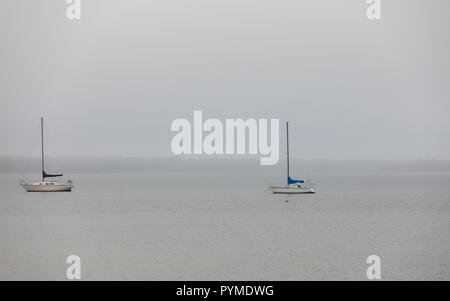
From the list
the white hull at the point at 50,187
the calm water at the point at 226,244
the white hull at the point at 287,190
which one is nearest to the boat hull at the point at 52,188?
the white hull at the point at 50,187

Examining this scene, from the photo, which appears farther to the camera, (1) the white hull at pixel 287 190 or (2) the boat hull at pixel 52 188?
(2) the boat hull at pixel 52 188

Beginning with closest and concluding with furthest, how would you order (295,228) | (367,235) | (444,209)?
(367,235) → (295,228) → (444,209)

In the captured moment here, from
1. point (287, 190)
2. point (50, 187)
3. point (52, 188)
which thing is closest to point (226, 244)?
point (287, 190)

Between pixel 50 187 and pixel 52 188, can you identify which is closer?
pixel 52 188

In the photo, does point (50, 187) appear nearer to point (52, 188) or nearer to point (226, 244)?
point (52, 188)

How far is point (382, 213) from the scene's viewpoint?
6919 cm

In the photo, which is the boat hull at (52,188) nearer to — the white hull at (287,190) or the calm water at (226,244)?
the calm water at (226,244)
